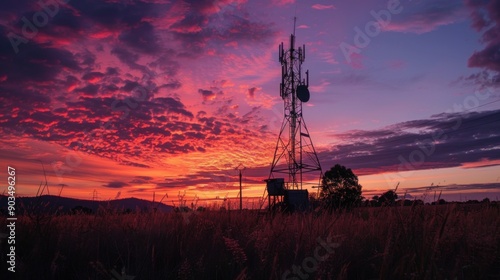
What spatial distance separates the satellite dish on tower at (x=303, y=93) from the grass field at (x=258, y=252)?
3123cm

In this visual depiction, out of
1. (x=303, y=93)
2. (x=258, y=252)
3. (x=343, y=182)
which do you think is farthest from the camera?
(x=343, y=182)

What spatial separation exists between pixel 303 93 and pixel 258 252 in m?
33.8

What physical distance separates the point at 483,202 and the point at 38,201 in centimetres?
1276

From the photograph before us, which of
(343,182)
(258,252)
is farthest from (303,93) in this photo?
(258,252)

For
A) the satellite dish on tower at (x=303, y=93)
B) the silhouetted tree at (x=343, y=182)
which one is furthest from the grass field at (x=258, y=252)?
the silhouetted tree at (x=343, y=182)

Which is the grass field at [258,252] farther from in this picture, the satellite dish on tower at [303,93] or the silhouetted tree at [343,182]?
the silhouetted tree at [343,182]

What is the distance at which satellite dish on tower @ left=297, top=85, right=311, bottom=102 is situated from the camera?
3797 centimetres

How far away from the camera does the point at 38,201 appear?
24.5ft

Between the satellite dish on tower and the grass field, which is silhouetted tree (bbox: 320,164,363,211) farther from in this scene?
the grass field

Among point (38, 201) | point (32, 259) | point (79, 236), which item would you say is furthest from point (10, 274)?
point (38, 201)

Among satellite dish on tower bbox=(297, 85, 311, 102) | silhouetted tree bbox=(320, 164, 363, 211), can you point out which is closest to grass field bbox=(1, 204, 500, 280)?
satellite dish on tower bbox=(297, 85, 311, 102)

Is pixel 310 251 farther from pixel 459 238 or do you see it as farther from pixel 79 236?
pixel 79 236

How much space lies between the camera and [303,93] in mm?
38219

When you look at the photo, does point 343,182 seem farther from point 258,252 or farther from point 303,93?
point 258,252
